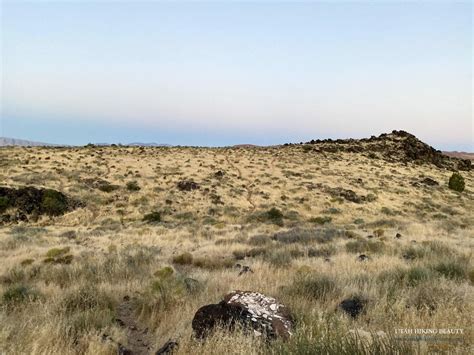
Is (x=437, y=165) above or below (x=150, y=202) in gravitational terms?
above

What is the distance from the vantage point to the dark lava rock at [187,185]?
34.2m

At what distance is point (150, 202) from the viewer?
30.8 meters

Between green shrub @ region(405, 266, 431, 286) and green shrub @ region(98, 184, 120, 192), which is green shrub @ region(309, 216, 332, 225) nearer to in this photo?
green shrub @ region(98, 184, 120, 192)

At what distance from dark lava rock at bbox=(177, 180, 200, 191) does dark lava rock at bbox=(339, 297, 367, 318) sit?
2875 centimetres

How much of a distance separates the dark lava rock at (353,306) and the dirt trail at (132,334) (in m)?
2.80

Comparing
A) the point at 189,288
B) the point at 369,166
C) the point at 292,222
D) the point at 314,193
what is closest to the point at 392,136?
the point at 369,166

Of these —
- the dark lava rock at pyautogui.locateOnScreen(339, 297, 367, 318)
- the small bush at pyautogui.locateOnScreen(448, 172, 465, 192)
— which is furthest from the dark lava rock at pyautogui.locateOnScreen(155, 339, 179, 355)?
the small bush at pyautogui.locateOnScreen(448, 172, 465, 192)

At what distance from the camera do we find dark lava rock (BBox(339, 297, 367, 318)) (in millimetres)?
5500

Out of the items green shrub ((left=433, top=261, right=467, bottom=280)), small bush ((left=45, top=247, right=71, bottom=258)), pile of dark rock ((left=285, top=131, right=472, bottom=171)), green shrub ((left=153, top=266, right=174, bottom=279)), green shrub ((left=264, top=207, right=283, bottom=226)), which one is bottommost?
green shrub ((left=264, top=207, right=283, bottom=226))

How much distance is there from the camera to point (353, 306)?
19.0ft

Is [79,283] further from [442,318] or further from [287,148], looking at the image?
[287,148]

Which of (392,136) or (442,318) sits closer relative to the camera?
(442,318)

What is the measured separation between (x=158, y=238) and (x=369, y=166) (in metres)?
36.4

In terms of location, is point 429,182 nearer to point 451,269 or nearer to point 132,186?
point 132,186
